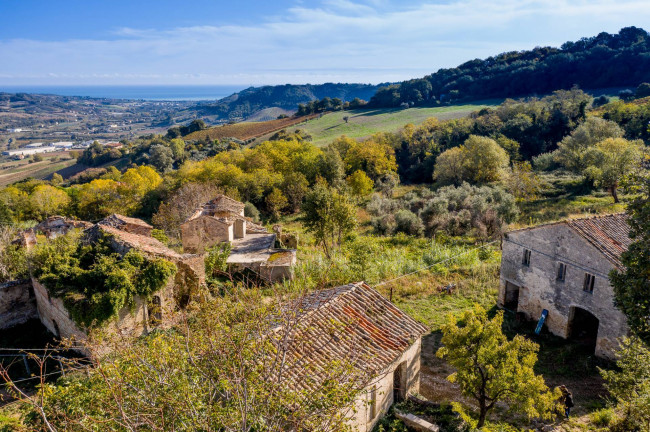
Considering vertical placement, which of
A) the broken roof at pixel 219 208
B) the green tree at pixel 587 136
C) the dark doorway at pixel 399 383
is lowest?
the dark doorway at pixel 399 383

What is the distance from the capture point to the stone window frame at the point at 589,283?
1563cm

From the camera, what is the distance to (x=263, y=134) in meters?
88.4

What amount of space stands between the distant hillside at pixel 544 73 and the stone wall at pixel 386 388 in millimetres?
93611

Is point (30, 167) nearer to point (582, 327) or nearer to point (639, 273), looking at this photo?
point (582, 327)

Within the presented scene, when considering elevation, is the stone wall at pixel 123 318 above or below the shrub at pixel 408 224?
above

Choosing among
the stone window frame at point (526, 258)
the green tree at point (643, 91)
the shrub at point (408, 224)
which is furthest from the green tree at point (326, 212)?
the green tree at point (643, 91)

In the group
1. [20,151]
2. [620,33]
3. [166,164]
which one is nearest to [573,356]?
[166,164]

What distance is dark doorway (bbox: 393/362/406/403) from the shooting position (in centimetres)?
1216

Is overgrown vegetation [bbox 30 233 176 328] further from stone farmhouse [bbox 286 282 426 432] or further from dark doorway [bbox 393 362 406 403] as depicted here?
dark doorway [bbox 393 362 406 403]

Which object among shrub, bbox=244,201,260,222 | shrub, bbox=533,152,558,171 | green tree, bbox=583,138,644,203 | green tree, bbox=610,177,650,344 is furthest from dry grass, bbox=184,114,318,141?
green tree, bbox=610,177,650,344

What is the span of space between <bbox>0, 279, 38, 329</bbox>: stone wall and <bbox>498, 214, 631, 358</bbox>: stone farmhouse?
2331 centimetres

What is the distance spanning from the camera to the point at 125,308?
1641 centimetres

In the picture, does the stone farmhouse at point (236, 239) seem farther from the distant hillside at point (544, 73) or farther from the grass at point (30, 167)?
the distant hillside at point (544, 73)

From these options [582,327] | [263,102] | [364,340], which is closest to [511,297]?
[582,327]
